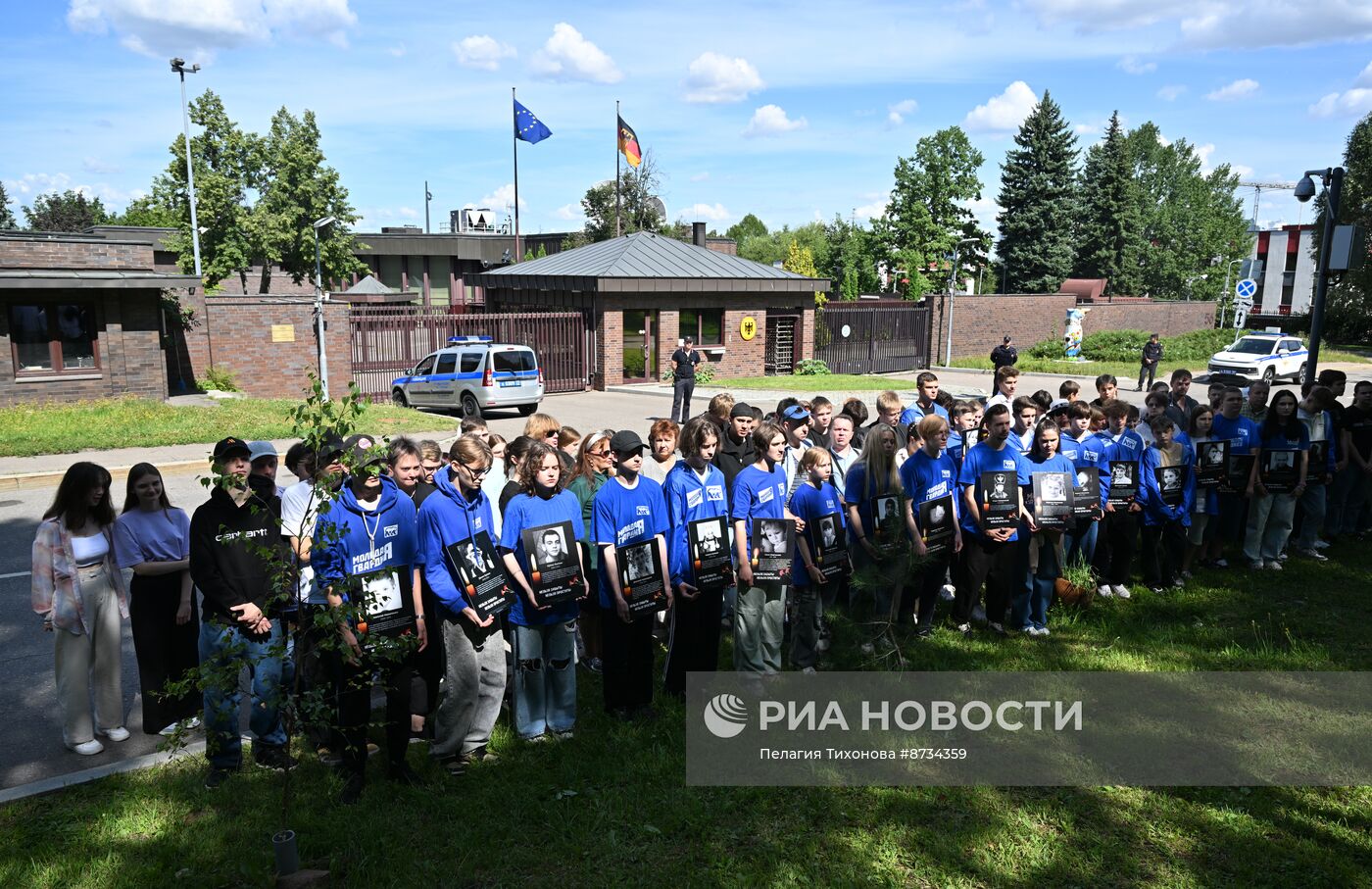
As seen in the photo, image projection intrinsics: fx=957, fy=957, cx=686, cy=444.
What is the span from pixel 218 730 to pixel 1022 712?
16.2 ft

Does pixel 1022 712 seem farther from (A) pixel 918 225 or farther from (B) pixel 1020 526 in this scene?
(A) pixel 918 225

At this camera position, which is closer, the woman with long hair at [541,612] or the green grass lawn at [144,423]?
the woman with long hair at [541,612]

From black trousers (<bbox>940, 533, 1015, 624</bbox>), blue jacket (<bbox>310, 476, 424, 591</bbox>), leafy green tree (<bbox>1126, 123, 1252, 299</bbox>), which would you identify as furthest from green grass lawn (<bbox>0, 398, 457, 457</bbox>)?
leafy green tree (<bbox>1126, 123, 1252, 299</bbox>)

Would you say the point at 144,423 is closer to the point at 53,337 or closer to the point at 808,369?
the point at 53,337

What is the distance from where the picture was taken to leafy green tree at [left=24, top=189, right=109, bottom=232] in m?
75.3

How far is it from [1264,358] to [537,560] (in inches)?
1347

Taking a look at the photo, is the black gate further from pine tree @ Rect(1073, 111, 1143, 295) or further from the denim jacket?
pine tree @ Rect(1073, 111, 1143, 295)

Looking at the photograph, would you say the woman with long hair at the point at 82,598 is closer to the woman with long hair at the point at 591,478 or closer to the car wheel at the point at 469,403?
the woman with long hair at the point at 591,478

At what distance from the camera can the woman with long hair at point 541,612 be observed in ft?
18.5

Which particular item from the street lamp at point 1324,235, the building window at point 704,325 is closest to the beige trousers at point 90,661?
the street lamp at point 1324,235

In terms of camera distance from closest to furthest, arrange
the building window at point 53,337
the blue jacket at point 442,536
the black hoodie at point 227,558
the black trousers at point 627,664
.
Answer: the black hoodie at point 227,558 < the blue jacket at point 442,536 < the black trousers at point 627,664 < the building window at point 53,337

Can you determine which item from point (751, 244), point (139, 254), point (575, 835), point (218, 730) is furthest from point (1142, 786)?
point (751, 244)

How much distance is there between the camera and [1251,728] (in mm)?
6148

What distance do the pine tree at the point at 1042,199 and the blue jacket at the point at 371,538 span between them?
58322 mm
